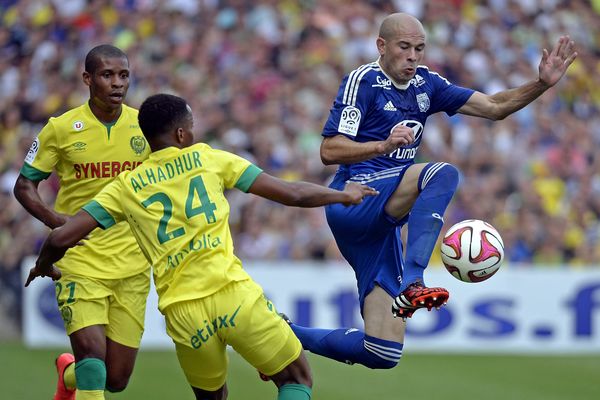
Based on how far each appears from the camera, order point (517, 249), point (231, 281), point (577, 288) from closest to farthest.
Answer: point (231, 281) < point (577, 288) < point (517, 249)

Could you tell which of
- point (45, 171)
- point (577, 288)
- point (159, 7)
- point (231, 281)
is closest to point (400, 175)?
point (231, 281)

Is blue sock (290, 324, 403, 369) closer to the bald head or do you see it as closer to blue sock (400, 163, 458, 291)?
blue sock (400, 163, 458, 291)

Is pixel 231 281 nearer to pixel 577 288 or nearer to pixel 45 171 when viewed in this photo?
pixel 45 171

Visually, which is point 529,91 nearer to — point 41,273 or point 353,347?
point 353,347

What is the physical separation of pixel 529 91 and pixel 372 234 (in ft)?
4.85

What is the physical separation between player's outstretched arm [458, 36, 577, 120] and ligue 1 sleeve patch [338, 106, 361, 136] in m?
0.97

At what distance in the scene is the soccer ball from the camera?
8.00 meters

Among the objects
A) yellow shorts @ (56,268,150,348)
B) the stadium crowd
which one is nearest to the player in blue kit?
yellow shorts @ (56,268,150,348)

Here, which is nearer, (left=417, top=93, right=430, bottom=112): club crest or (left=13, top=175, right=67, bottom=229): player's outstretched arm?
(left=13, top=175, right=67, bottom=229): player's outstretched arm

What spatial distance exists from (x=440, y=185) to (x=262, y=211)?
8584 millimetres

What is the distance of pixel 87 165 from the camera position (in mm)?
8516

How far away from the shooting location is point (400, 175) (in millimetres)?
8297

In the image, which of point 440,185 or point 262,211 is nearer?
point 440,185

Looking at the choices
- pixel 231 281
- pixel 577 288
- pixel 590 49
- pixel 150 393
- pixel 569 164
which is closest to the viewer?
pixel 231 281
